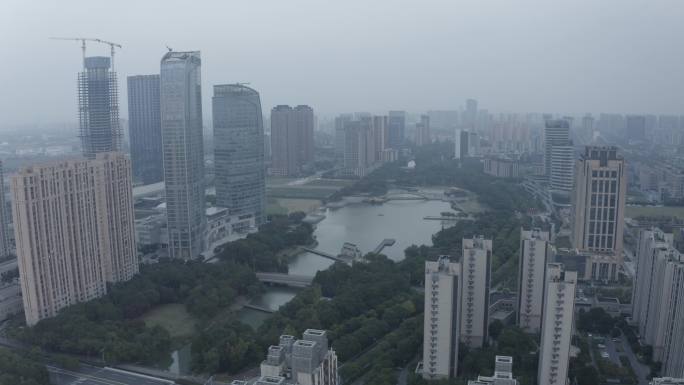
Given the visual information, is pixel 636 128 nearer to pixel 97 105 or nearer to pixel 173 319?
pixel 97 105

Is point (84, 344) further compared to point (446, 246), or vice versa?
point (446, 246)

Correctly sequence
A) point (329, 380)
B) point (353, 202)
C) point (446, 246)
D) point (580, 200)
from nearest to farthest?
point (329, 380), point (580, 200), point (446, 246), point (353, 202)

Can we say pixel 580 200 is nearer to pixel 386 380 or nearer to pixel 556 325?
pixel 556 325

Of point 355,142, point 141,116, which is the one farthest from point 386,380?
point 355,142

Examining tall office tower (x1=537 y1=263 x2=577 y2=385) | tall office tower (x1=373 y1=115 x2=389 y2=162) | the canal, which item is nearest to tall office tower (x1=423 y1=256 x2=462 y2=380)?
tall office tower (x1=537 y1=263 x2=577 y2=385)

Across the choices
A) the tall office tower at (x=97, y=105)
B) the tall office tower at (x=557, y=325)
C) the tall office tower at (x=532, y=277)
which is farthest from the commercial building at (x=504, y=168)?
the tall office tower at (x=557, y=325)

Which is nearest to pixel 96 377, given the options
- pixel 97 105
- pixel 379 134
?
pixel 97 105

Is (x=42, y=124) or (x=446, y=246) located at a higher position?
(x=42, y=124)

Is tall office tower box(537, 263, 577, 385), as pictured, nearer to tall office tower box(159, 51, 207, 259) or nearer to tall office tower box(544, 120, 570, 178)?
tall office tower box(159, 51, 207, 259)
